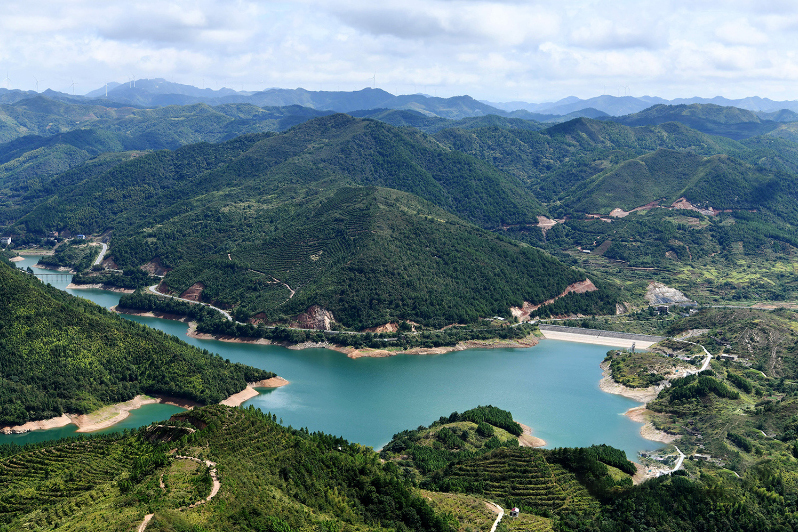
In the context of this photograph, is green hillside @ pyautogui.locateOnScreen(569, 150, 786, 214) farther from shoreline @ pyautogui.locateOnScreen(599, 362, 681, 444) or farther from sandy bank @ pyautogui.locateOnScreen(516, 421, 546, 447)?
sandy bank @ pyautogui.locateOnScreen(516, 421, 546, 447)

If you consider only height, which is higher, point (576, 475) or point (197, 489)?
point (197, 489)

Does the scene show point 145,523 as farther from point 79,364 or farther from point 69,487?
point 79,364

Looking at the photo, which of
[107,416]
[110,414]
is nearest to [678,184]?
[110,414]

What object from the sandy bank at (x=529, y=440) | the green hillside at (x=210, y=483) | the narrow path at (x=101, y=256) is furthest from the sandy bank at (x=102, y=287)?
the sandy bank at (x=529, y=440)

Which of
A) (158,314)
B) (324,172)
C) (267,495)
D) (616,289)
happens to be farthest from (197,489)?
(324,172)

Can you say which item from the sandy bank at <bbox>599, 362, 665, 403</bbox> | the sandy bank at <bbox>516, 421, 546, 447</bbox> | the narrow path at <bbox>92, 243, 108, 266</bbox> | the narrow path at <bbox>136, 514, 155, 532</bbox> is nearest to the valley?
the narrow path at <bbox>136, 514, 155, 532</bbox>

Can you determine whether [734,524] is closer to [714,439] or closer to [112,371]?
[714,439]

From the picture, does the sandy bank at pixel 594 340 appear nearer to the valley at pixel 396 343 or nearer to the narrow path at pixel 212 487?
the valley at pixel 396 343
